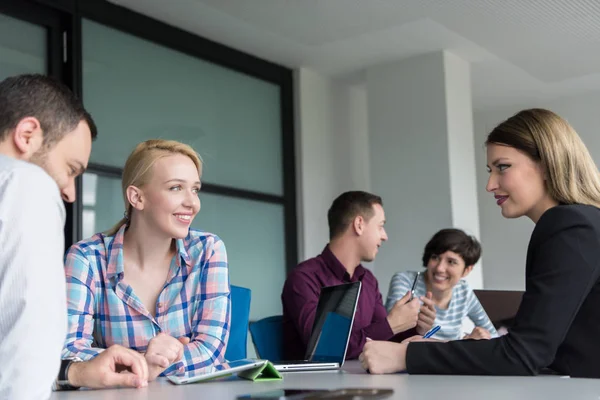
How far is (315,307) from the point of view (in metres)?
2.80

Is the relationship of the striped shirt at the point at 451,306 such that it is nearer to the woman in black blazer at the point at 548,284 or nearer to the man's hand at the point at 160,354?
the woman in black blazer at the point at 548,284

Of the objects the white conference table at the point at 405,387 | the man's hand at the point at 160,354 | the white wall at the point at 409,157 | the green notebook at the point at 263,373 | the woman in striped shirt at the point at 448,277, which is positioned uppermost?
the white wall at the point at 409,157

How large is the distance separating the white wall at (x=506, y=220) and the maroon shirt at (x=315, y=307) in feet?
13.7

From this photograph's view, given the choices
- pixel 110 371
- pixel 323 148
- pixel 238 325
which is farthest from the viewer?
pixel 323 148

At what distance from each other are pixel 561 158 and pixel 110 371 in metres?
1.12

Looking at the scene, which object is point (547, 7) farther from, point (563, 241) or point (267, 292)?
point (563, 241)

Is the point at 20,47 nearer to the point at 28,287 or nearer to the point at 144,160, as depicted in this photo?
the point at 144,160

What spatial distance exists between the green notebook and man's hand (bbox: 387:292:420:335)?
1.19 meters

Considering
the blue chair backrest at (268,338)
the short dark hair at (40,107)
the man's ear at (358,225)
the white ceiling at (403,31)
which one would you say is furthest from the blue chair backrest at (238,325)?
the white ceiling at (403,31)

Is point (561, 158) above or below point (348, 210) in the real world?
below

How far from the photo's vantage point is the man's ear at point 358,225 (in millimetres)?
3352

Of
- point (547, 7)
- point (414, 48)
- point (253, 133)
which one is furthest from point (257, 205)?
point (547, 7)

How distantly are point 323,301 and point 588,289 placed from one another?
2.87 ft

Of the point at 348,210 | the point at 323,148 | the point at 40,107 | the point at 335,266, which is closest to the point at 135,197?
the point at 40,107
